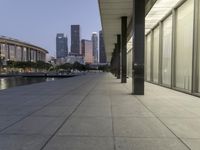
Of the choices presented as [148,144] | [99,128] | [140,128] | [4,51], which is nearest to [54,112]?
[99,128]

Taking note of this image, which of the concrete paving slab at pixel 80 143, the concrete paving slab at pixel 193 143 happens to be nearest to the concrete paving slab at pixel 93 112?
the concrete paving slab at pixel 80 143

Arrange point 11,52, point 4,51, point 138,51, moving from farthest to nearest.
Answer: point 11,52 < point 4,51 < point 138,51

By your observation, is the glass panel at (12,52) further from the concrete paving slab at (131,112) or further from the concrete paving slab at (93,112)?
the concrete paving slab at (131,112)

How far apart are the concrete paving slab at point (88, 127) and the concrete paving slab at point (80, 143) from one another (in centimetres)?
40

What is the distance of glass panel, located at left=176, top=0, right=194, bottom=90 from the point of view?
14.9 m

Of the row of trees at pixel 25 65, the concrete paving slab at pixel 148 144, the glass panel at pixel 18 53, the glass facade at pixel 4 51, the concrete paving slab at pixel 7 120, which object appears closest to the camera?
the concrete paving slab at pixel 148 144

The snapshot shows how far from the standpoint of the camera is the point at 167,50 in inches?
806

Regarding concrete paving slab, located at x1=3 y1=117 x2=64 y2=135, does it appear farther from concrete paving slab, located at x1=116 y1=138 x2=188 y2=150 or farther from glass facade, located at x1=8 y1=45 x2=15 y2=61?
glass facade, located at x1=8 y1=45 x2=15 y2=61

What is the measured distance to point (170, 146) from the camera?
514 cm

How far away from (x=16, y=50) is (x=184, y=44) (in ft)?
488

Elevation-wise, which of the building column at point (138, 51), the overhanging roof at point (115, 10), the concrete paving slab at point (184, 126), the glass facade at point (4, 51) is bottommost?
the concrete paving slab at point (184, 126)

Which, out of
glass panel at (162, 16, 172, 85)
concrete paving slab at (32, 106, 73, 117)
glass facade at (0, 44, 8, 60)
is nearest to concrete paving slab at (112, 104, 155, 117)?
concrete paving slab at (32, 106, 73, 117)

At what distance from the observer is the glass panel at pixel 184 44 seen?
48.9ft

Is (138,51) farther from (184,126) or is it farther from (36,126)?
(36,126)
